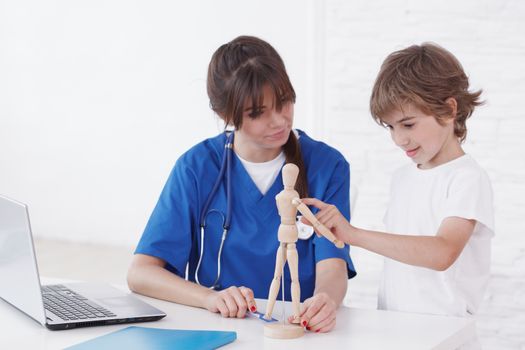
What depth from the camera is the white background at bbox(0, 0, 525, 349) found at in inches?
140

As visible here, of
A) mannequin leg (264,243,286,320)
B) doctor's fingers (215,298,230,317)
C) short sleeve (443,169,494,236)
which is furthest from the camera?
short sleeve (443,169,494,236)

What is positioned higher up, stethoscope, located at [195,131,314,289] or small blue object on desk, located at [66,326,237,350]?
stethoscope, located at [195,131,314,289]

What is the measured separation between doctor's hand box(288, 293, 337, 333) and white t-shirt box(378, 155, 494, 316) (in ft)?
1.28

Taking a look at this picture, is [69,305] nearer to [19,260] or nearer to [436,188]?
[19,260]

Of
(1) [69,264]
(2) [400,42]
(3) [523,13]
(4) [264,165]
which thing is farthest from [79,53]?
(4) [264,165]

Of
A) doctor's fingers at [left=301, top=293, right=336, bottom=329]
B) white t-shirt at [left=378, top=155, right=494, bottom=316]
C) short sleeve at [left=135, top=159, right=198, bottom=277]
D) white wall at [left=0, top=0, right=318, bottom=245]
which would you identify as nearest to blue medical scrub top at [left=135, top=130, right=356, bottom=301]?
short sleeve at [left=135, top=159, right=198, bottom=277]

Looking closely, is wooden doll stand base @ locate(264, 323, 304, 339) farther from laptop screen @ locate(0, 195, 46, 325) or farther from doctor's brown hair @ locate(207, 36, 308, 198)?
doctor's brown hair @ locate(207, 36, 308, 198)

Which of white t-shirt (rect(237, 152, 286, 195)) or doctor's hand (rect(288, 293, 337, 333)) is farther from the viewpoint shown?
white t-shirt (rect(237, 152, 286, 195))

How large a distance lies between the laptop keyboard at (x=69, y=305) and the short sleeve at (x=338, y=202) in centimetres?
53

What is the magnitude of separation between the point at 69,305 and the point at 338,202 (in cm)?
68

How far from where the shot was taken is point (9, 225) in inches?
60.3

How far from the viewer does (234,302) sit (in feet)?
5.28

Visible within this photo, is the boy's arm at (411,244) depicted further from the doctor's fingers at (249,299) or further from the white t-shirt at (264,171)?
the white t-shirt at (264,171)

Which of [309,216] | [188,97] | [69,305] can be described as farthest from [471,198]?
[188,97]
